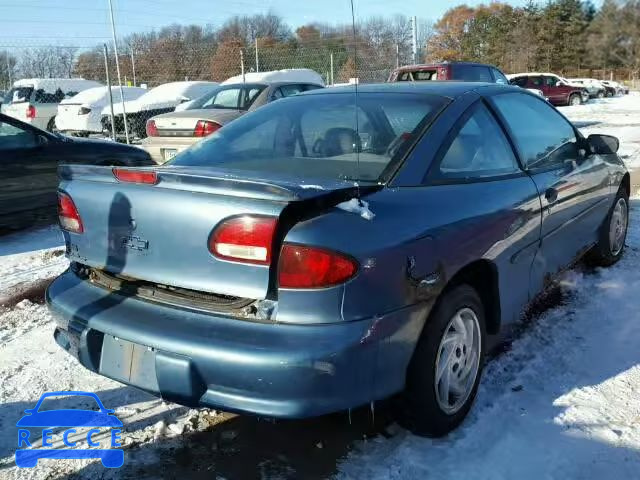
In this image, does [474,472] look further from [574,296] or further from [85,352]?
[574,296]

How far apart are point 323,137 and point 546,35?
53781 mm

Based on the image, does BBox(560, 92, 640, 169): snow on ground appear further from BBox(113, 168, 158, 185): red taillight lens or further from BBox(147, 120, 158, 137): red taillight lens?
BBox(113, 168, 158, 185): red taillight lens

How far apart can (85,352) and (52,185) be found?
4.82m

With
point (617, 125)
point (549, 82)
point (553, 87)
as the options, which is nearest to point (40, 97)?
point (617, 125)

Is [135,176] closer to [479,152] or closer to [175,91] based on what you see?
[479,152]

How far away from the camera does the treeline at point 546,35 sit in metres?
48.1

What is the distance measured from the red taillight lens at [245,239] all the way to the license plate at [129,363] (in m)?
0.47

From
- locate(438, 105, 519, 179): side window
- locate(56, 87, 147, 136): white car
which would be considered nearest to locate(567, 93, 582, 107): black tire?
locate(56, 87, 147, 136): white car

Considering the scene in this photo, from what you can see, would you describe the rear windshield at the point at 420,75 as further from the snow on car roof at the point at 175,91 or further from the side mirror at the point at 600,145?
the side mirror at the point at 600,145

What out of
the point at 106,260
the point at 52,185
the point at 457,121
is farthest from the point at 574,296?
the point at 52,185

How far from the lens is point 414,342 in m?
2.36

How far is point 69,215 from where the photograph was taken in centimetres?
277

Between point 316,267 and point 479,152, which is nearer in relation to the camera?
point 316,267

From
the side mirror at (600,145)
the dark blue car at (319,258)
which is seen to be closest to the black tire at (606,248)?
the side mirror at (600,145)
